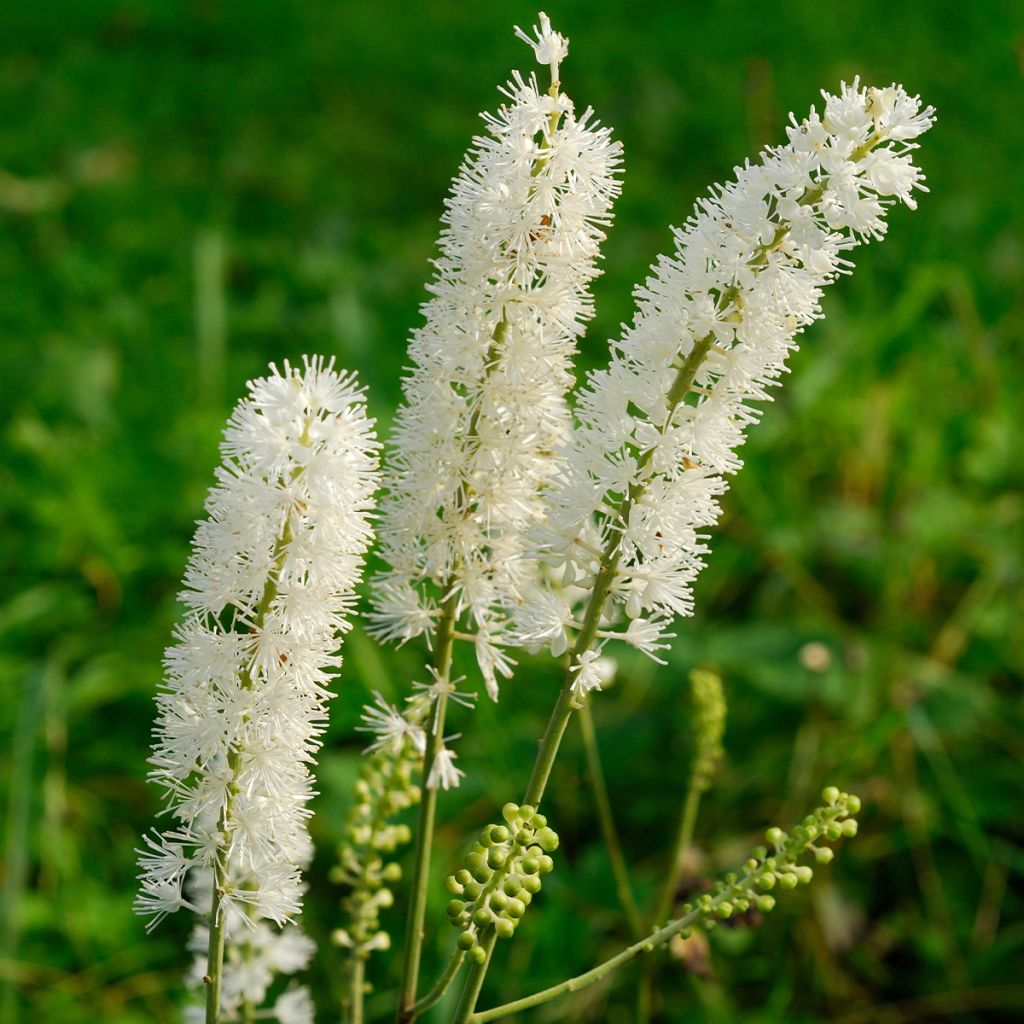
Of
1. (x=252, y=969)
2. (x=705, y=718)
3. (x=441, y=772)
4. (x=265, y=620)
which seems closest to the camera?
(x=265, y=620)

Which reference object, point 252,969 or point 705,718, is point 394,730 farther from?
point 705,718

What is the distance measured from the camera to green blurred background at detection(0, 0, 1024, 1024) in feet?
8.36

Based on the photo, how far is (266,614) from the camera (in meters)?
1.03

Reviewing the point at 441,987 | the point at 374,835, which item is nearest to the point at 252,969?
the point at 374,835

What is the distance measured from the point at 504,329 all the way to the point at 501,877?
492 mm

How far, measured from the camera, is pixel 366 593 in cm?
314

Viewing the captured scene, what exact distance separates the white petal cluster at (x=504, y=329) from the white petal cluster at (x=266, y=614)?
0.36 ft

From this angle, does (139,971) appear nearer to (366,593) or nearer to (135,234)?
(366,593)

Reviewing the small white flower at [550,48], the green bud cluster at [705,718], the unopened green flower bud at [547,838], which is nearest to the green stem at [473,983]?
the unopened green flower bud at [547,838]

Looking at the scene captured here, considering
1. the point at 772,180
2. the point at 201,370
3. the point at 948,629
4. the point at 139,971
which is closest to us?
the point at 772,180

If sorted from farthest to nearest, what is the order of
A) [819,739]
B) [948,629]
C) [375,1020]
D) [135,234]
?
[135,234]
[948,629]
[819,739]
[375,1020]

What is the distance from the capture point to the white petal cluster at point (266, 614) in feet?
3.34

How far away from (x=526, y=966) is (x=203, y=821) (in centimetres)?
140

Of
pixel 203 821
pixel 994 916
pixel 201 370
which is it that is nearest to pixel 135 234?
pixel 201 370
